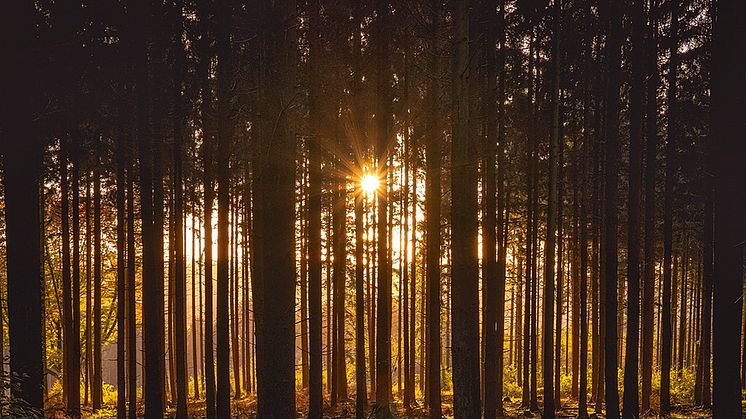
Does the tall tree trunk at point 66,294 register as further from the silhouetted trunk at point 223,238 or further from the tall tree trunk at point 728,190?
the tall tree trunk at point 728,190

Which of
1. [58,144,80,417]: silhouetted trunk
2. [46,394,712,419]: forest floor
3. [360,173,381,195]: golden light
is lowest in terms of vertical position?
[46,394,712,419]: forest floor

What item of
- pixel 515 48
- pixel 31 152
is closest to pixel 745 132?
pixel 515 48

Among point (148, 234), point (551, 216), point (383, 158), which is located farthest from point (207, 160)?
point (551, 216)

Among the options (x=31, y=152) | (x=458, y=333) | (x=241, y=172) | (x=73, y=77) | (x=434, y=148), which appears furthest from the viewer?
(x=241, y=172)

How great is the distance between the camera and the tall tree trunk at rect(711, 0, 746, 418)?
816cm

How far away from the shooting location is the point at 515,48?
14523mm

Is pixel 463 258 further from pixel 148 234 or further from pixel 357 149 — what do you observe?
pixel 148 234

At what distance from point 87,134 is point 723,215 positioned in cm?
1494

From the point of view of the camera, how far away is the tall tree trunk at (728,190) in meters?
8.16

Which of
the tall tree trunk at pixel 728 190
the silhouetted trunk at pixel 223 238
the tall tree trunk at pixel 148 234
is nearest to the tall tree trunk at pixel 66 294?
the silhouetted trunk at pixel 223 238

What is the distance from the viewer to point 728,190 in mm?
8258

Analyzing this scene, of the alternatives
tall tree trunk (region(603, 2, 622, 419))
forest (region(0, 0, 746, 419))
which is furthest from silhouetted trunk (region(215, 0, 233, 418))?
tall tree trunk (region(603, 2, 622, 419))

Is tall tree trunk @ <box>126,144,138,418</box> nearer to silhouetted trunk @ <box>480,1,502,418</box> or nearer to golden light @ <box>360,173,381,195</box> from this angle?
golden light @ <box>360,173,381,195</box>

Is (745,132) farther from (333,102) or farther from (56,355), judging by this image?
(56,355)
